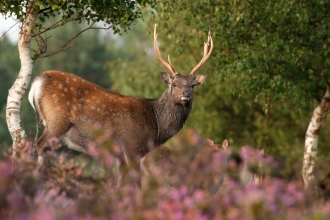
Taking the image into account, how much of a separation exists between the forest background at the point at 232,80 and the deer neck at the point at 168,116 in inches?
48.9

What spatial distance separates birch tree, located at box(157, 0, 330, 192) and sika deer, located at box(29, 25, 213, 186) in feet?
8.17

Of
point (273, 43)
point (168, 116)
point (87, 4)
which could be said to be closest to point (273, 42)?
point (273, 43)

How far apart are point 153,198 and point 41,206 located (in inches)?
24.2

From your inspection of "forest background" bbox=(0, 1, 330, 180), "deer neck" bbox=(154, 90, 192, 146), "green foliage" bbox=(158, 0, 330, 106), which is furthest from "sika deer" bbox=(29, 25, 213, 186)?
"green foliage" bbox=(158, 0, 330, 106)

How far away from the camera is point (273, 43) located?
11.9 meters

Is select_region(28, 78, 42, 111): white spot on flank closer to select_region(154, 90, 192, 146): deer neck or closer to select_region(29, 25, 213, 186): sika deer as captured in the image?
select_region(29, 25, 213, 186): sika deer

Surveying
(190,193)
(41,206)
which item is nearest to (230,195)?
(190,193)

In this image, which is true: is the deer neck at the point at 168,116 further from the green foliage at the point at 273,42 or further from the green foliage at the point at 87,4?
the green foliage at the point at 273,42

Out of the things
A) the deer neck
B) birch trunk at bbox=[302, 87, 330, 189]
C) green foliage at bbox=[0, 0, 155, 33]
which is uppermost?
green foliage at bbox=[0, 0, 155, 33]

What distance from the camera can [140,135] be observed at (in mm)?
9742

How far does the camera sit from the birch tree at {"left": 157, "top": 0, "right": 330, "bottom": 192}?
12125mm

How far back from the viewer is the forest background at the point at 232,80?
40.8ft

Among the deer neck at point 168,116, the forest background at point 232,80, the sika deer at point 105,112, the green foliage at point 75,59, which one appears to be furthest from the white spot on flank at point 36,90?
the green foliage at point 75,59

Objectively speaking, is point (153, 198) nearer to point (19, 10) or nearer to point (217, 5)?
point (19, 10)
